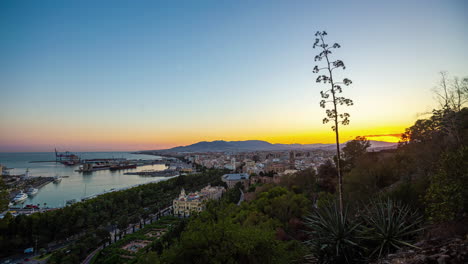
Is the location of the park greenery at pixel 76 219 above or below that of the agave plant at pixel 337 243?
below

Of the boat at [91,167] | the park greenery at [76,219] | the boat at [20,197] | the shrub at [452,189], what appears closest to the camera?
the shrub at [452,189]

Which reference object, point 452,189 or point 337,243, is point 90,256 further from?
point 452,189

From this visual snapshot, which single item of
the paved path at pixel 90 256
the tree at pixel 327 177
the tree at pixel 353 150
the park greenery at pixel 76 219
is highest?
the tree at pixel 353 150

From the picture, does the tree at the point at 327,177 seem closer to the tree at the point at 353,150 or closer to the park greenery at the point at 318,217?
the park greenery at the point at 318,217

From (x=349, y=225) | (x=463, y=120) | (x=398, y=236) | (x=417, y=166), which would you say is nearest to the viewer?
(x=398, y=236)

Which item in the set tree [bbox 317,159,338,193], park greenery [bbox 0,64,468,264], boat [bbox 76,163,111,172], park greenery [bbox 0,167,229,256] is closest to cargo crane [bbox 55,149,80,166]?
boat [bbox 76,163,111,172]

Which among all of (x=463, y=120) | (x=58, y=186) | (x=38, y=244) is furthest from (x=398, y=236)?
(x=58, y=186)

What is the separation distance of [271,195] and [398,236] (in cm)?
1188

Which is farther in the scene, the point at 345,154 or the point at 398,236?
the point at 345,154

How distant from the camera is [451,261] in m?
2.59

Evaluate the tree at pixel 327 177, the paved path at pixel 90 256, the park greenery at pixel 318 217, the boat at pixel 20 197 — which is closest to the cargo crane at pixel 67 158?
the boat at pixel 20 197

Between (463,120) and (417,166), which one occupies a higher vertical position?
(463,120)

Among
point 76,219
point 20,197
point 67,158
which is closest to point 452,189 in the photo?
point 76,219

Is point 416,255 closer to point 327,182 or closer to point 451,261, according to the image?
point 451,261
